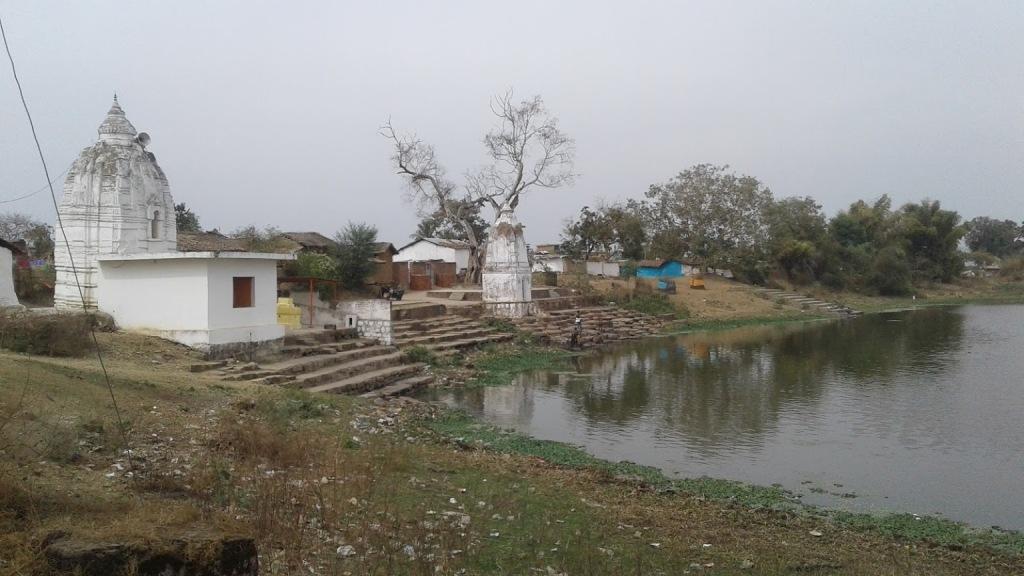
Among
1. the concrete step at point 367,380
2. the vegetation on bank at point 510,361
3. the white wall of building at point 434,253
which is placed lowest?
the vegetation on bank at point 510,361

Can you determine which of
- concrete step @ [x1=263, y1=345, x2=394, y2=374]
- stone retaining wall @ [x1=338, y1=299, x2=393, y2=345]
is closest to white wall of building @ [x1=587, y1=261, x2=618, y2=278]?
stone retaining wall @ [x1=338, y1=299, x2=393, y2=345]

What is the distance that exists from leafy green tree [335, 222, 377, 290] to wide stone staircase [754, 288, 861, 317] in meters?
26.9

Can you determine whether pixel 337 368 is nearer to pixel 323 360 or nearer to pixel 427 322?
pixel 323 360

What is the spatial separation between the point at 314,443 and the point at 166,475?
2491mm

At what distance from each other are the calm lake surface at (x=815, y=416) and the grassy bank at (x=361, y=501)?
1485 mm

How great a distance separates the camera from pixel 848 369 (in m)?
22.2

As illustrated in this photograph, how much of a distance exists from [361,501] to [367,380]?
972 cm

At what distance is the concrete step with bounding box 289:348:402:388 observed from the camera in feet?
48.5

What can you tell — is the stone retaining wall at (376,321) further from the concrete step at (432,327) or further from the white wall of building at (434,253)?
the white wall of building at (434,253)

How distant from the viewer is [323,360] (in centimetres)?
1688

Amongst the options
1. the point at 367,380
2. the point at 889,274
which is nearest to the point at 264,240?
the point at 367,380

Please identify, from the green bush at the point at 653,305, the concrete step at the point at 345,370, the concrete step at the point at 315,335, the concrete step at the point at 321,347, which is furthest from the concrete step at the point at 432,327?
the green bush at the point at 653,305

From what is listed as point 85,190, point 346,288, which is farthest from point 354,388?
point 346,288

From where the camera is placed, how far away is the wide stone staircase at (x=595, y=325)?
96.8ft
